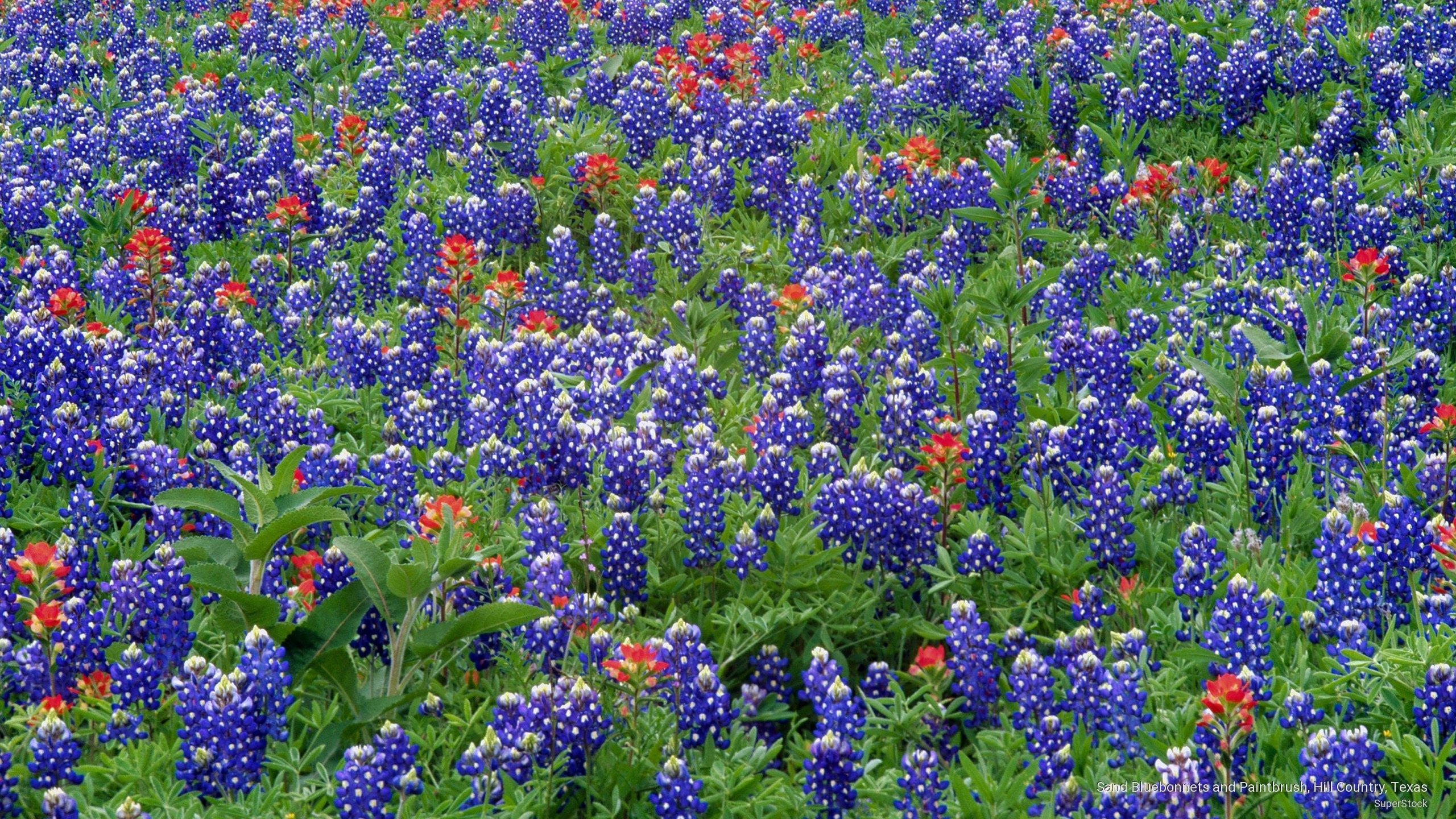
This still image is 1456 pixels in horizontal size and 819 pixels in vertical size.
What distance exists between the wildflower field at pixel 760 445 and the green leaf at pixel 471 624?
0.01 meters

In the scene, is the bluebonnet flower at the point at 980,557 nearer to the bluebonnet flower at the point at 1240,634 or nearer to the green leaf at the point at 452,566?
the bluebonnet flower at the point at 1240,634

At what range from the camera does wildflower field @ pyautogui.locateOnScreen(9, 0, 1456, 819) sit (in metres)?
3.65

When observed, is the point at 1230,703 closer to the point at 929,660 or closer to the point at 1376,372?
the point at 929,660

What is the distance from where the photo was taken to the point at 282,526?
4.00 m

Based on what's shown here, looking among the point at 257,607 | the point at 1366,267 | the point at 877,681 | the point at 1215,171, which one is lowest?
the point at 1215,171

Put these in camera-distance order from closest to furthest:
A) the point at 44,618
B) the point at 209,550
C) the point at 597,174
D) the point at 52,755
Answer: the point at 52,755
the point at 44,618
the point at 209,550
the point at 597,174

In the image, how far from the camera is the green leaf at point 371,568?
3.89 meters

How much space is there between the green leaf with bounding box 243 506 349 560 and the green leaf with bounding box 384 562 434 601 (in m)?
0.30

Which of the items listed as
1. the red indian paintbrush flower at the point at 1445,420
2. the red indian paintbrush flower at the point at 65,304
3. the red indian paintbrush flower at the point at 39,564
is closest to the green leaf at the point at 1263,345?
the red indian paintbrush flower at the point at 1445,420

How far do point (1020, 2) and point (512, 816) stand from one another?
9.13 meters

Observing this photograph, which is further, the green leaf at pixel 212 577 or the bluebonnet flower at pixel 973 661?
the green leaf at pixel 212 577

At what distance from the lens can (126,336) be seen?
630 centimetres

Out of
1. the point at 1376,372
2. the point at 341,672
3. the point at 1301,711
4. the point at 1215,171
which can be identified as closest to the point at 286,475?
the point at 341,672

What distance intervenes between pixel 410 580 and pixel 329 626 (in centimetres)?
33
